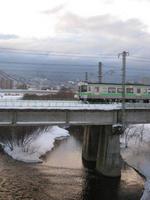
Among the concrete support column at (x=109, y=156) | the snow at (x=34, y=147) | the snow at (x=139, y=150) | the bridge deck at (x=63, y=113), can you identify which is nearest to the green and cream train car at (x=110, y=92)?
the snow at (x=139, y=150)

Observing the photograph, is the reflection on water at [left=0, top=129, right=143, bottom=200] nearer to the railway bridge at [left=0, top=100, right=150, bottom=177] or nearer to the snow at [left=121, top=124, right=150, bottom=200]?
the snow at [left=121, top=124, right=150, bottom=200]

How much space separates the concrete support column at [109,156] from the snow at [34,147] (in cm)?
894

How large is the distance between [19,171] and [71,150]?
17.5 meters

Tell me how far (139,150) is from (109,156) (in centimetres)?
1406

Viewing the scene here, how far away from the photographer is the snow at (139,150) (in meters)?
46.1

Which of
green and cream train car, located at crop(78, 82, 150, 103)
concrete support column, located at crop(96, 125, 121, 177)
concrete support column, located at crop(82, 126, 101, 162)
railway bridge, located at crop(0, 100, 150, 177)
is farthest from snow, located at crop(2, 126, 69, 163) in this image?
green and cream train car, located at crop(78, 82, 150, 103)

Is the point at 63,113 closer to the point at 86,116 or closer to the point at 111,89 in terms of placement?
the point at 86,116

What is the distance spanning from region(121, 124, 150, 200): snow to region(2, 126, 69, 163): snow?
12.1m

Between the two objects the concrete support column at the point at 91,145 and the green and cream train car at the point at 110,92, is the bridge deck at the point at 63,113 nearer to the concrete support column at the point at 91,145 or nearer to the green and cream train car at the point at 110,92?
the concrete support column at the point at 91,145

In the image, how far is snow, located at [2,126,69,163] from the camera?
170 ft

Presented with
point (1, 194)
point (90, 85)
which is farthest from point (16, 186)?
point (90, 85)

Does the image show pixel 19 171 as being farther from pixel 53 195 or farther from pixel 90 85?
pixel 90 85

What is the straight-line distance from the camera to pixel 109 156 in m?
45.6

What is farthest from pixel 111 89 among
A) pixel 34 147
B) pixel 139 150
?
pixel 34 147
